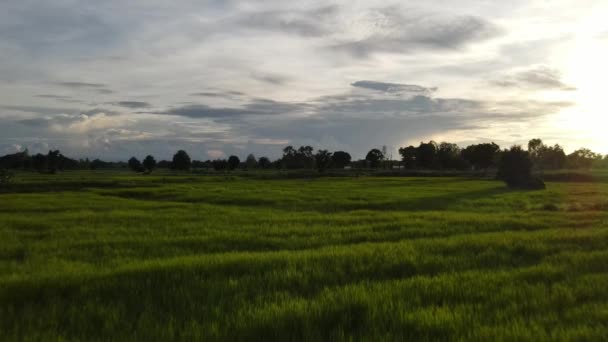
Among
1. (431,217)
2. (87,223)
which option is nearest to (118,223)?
(87,223)

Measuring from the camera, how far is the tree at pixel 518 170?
45.5 meters

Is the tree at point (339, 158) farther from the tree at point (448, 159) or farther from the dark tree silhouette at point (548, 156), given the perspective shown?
the dark tree silhouette at point (548, 156)

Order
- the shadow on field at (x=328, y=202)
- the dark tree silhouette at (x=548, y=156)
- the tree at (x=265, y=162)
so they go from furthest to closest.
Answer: the tree at (x=265, y=162)
the dark tree silhouette at (x=548, y=156)
the shadow on field at (x=328, y=202)

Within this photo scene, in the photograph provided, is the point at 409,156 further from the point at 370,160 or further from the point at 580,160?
the point at 580,160

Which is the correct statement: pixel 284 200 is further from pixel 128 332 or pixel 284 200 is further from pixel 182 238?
pixel 128 332

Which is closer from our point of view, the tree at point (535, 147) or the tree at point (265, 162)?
the tree at point (535, 147)

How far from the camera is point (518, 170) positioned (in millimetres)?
48750

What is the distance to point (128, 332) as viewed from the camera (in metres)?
4.98

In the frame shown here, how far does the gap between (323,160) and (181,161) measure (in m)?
43.5

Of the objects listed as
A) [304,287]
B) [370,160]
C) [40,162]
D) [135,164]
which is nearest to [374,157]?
[370,160]

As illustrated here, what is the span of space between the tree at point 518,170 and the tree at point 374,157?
265ft

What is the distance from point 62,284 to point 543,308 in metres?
6.95

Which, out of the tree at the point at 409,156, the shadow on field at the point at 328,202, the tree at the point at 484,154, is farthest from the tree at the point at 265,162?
the shadow on field at the point at 328,202

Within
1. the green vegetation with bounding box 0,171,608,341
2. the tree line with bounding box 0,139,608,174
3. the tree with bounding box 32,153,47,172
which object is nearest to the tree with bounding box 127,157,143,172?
the tree line with bounding box 0,139,608,174
